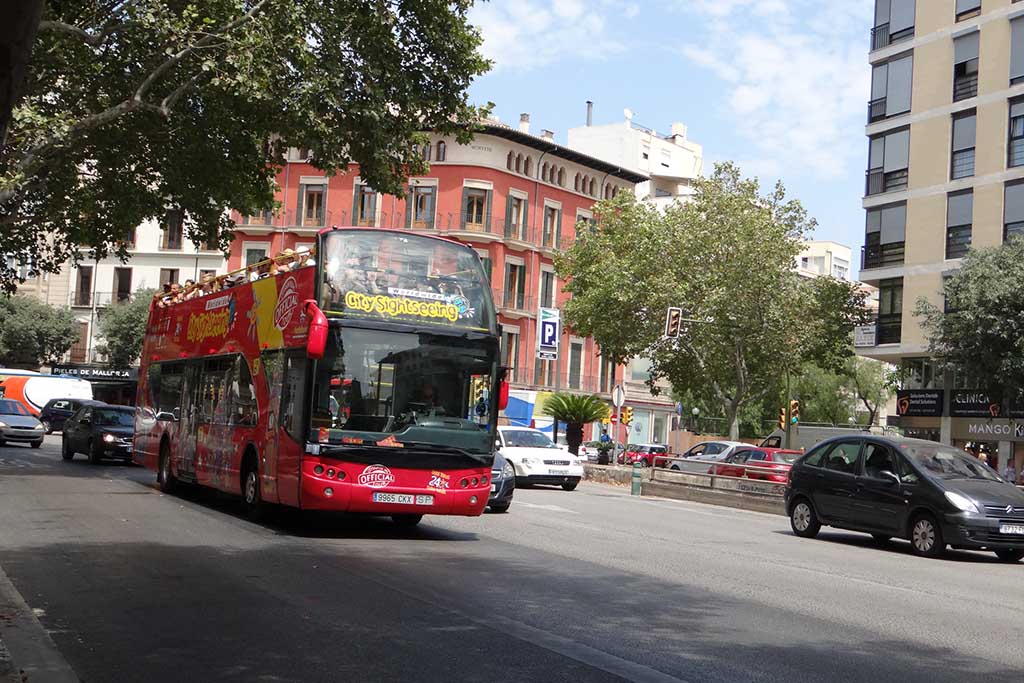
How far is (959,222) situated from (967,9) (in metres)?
7.73

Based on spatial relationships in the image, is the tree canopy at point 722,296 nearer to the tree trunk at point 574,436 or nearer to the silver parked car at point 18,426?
the tree trunk at point 574,436

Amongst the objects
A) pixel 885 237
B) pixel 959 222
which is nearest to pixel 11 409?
pixel 885 237

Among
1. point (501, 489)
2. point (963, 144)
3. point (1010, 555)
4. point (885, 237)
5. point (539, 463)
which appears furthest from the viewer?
point (885, 237)

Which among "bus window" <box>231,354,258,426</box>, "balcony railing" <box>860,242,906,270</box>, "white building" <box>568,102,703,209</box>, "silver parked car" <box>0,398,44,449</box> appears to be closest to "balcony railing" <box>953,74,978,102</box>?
"balcony railing" <box>860,242,906,270</box>

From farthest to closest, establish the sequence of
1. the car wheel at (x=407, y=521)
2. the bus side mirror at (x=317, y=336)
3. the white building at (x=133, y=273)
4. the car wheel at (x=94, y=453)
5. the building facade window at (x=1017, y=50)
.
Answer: the white building at (x=133, y=273) < the building facade window at (x=1017, y=50) < the car wheel at (x=94, y=453) < the car wheel at (x=407, y=521) < the bus side mirror at (x=317, y=336)

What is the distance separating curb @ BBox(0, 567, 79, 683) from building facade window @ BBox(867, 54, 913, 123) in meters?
42.8

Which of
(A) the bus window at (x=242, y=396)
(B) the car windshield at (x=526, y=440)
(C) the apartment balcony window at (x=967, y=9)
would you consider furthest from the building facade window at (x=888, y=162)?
(A) the bus window at (x=242, y=396)

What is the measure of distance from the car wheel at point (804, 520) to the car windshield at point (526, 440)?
475 inches

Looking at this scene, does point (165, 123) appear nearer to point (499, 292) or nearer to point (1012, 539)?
point (1012, 539)

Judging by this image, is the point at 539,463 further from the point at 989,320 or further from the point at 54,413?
the point at 54,413

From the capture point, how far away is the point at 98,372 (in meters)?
70.4

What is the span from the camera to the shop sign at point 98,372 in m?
67.0

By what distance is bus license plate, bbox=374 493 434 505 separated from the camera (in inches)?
560

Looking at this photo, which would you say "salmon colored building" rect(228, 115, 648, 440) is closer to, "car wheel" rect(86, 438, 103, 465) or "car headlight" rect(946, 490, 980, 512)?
"car wheel" rect(86, 438, 103, 465)
